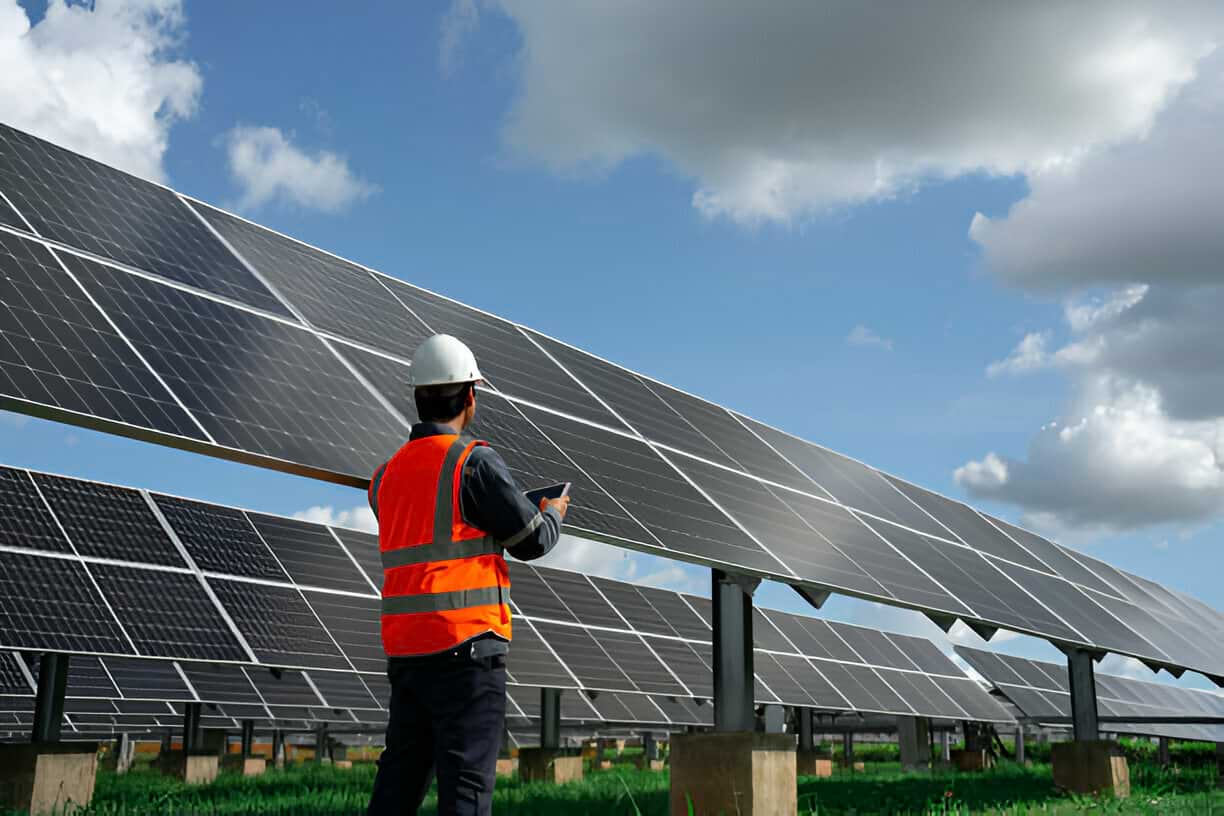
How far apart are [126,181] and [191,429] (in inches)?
202

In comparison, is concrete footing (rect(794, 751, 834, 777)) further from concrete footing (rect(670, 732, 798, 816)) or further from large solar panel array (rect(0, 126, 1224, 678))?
concrete footing (rect(670, 732, 798, 816))

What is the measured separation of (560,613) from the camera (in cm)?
2547

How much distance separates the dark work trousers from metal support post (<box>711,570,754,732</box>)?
4.88 meters

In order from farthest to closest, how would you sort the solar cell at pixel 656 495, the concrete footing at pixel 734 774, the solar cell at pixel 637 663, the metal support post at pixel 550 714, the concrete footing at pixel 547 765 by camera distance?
the solar cell at pixel 637 663 < the metal support post at pixel 550 714 < the concrete footing at pixel 547 765 < the solar cell at pixel 656 495 < the concrete footing at pixel 734 774

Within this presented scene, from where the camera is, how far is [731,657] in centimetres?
977

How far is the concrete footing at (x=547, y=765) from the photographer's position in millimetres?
21156

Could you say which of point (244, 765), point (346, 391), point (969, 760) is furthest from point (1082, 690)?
point (969, 760)

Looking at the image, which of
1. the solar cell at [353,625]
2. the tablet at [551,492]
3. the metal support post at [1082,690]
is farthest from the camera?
the solar cell at [353,625]

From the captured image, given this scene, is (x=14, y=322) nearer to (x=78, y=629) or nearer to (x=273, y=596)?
(x=78, y=629)

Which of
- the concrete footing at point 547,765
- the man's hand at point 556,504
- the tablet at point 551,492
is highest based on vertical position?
the tablet at point 551,492

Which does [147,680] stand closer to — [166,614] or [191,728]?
[191,728]

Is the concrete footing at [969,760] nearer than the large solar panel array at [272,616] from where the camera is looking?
No

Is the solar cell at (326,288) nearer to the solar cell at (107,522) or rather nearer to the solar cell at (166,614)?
the solar cell at (166,614)

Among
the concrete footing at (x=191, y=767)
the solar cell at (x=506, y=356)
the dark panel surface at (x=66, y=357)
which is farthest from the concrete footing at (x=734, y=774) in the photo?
the concrete footing at (x=191, y=767)
